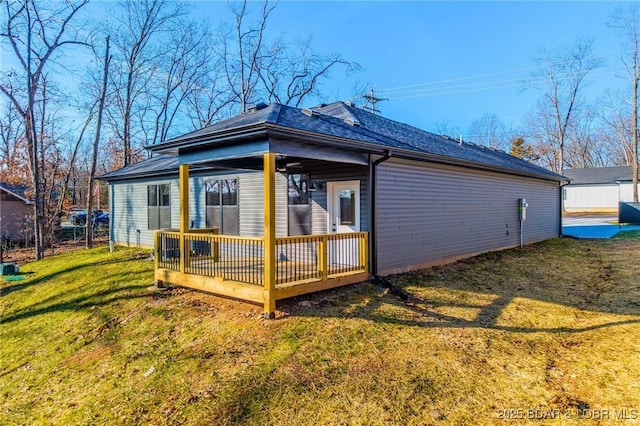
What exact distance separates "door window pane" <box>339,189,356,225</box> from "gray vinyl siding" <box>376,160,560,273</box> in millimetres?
601

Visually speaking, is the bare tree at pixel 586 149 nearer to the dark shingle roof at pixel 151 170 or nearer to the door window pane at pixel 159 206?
the dark shingle roof at pixel 151 170

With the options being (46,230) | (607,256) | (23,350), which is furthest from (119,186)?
(607,256)

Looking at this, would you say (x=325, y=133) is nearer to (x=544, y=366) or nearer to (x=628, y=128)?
(x=544, y=366)

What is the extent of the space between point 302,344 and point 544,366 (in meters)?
3.06

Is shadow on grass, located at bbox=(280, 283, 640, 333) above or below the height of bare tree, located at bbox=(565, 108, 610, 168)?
below

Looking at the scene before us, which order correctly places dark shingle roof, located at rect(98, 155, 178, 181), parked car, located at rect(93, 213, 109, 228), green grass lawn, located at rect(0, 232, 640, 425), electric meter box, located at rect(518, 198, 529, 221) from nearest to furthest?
green grass lawn, located at rect(0, 232, 640, 425) < dark shingle roof, located at rect(98, 155, 178, 181) < electric meter box, located at rect(518, 198, 529, 221) < parked car, located at rect(93, 213, 109, 228)

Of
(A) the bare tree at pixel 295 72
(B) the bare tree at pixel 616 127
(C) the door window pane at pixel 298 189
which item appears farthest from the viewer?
(B) the bare tree at pixel 616 127

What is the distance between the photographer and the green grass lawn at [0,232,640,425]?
393 centimetres

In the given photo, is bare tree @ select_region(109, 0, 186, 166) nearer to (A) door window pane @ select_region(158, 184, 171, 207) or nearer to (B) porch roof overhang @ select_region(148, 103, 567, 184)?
(A) door window pane @ select_region(158, 184, 171, 207)

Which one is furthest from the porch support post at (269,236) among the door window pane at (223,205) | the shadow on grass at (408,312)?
the door window pane at (223,205)

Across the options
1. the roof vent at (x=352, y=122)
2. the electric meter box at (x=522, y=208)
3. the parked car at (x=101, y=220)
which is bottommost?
the parked car at (x=101, y=220)

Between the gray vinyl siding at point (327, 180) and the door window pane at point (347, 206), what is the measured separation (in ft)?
0.88

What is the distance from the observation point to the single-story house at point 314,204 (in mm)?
6398

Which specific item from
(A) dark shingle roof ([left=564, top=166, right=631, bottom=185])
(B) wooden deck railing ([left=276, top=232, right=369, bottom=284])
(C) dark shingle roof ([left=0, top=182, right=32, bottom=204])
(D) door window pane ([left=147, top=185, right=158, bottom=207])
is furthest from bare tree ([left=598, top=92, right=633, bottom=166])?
(C) dark shingle roof ([left=0, top=182, right=32, bottom=204])
